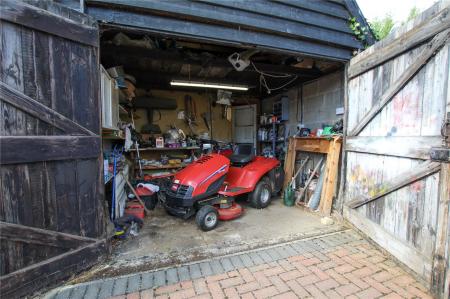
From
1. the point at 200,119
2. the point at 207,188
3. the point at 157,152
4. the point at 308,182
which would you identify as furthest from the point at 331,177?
the point at 157,152

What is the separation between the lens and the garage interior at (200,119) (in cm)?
248

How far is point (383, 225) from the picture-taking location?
2.30m

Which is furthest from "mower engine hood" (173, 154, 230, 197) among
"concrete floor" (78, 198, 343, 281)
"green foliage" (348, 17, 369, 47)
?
"green foliage" (348, 17, 369, 47)

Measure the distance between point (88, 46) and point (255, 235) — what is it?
2577 mm

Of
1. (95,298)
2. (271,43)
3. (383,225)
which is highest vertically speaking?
(271,43)

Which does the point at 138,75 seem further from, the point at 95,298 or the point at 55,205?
the point at 95,298

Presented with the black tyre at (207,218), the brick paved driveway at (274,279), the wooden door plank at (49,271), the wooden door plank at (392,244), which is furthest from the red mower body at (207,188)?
the wooden door plank at (392,244)

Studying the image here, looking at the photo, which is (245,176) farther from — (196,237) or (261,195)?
(196,237)

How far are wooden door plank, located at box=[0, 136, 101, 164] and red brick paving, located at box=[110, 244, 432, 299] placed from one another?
1.20 m

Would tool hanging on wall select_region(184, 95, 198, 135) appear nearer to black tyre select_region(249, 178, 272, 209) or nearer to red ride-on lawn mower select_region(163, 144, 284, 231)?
red ride-on lawn mower select_region(163, 144, 284, 231)

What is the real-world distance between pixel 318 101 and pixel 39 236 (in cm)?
438

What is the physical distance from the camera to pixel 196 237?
8.51 feet

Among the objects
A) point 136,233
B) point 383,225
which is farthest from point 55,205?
point 383,225

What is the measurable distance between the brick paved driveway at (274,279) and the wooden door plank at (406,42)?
2.05 m
